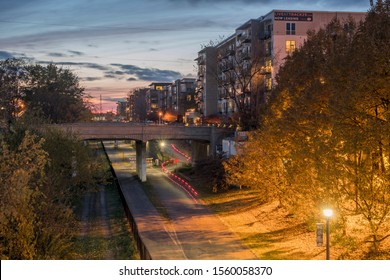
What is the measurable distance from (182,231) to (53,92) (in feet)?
191

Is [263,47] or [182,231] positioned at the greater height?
[263,47]

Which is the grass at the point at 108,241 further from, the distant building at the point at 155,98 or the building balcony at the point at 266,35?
the distant building at the point at 155,98

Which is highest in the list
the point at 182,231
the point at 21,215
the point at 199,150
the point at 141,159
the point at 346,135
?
the point at 346,135

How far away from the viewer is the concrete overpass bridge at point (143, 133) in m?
56.5

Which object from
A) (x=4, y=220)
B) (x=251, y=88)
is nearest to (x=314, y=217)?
(x=4, y=220)

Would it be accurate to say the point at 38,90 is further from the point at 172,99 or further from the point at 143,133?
the point at 172,99

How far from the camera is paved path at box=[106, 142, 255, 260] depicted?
24.9 metres

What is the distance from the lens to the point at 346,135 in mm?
20781

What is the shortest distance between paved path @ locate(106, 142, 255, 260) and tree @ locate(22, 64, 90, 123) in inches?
1486

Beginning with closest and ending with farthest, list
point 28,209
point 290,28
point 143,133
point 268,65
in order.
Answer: point 28,209, point 143,133, point 290,28, point 268,65

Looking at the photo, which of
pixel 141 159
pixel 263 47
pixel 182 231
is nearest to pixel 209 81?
pixel 263 47

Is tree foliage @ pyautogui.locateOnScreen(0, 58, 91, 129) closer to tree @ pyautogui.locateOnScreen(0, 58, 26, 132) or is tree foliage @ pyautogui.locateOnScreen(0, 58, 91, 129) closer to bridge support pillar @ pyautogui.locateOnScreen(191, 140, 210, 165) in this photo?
tree @ pyautogui.locateOnScreen(0, 58, 26, 132)
